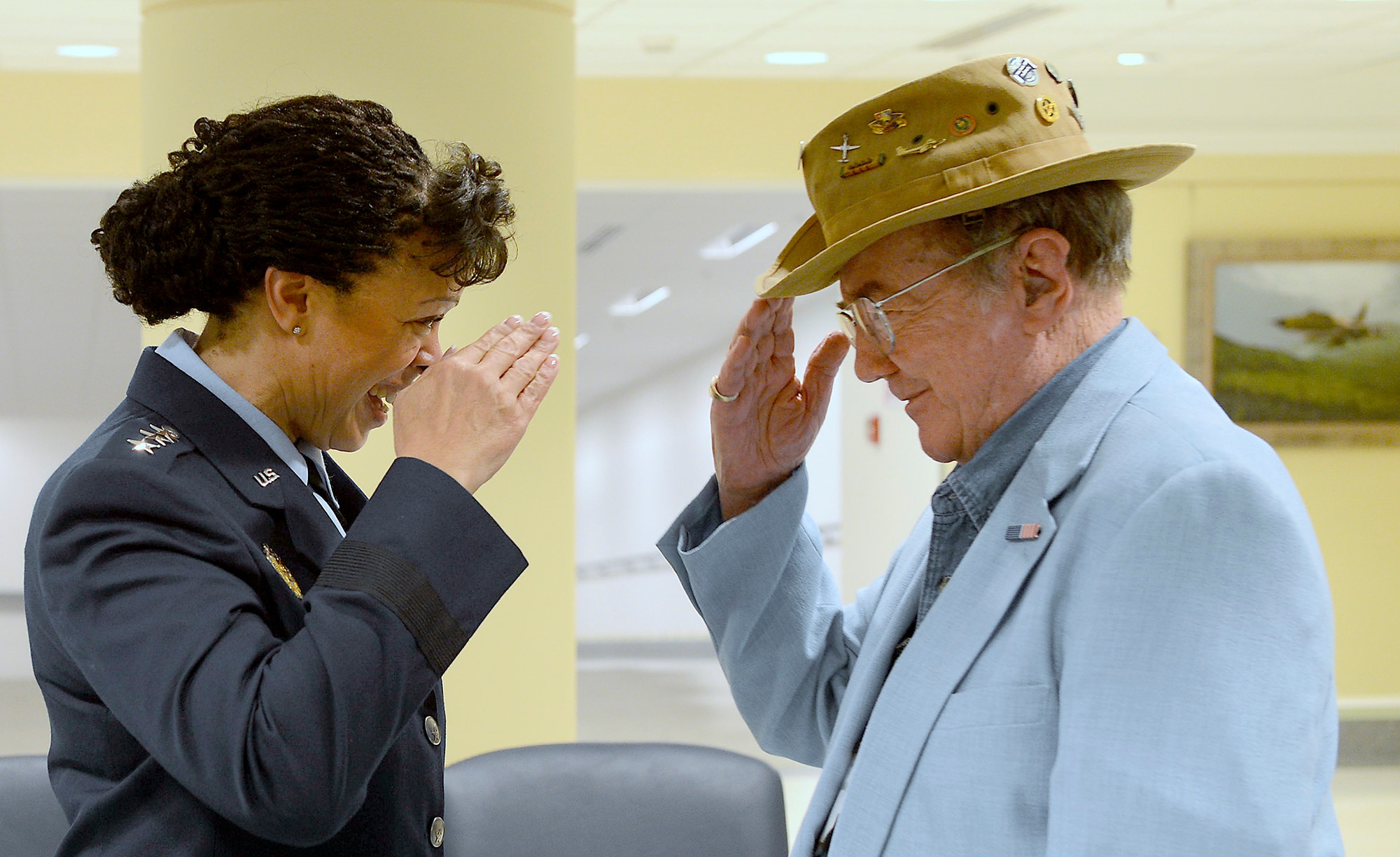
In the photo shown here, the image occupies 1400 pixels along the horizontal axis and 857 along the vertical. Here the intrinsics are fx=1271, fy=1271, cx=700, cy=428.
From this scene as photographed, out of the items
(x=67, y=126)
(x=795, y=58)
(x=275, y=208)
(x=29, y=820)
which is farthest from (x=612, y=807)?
(x=67, y=126)

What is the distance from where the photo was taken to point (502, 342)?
1285mm

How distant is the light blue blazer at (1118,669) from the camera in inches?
36.8

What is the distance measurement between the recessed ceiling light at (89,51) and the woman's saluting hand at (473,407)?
464 centimetres

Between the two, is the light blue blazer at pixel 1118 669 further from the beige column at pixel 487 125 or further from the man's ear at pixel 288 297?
the beige column at pixel 487 125

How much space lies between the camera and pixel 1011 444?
1.25 meters

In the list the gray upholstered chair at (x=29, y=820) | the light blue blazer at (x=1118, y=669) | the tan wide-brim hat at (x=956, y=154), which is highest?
the tan wide-brim hat at (x=956, y=154)

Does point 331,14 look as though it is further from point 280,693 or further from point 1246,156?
point 1246,156

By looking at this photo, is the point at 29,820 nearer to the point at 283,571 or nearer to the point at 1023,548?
the point at 283,571

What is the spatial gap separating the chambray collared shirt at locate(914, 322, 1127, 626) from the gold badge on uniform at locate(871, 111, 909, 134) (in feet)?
0.95

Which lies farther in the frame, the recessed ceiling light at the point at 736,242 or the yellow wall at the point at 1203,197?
the recessed ceiling light at the point at 736,242

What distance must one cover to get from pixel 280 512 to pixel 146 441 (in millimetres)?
139

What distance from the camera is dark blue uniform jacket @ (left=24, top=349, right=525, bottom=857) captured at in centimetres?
100

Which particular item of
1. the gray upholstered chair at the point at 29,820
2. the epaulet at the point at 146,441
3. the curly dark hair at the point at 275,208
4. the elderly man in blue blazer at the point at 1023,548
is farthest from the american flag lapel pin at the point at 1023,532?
the gray upholstered chair at the point at 29,820

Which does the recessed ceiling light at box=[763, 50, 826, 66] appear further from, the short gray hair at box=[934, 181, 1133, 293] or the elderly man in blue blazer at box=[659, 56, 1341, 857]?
the short gray hair at box=[934, 181, 1133, 293]
